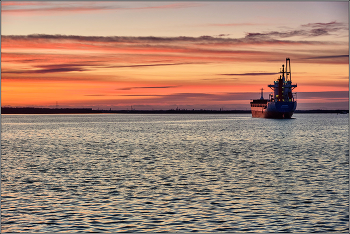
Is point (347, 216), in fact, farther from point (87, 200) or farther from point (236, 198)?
point (87, 200)

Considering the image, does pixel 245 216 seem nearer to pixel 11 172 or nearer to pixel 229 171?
pixel 229 171

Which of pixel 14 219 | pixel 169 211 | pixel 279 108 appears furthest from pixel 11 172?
pixel 279 108

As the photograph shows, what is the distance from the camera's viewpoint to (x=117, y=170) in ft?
121

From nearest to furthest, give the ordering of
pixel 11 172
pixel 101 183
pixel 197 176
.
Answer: pixel 101 183 → pixel 197 176 → pixel 11 172

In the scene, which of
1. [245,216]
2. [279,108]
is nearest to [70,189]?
[245,216]

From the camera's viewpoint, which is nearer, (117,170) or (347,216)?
→ (347,216)

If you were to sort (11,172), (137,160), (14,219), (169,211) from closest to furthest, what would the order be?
(14,219)
(169,211)
(11,172)
(137,160)

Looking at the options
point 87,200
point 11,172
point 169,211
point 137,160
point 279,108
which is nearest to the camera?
point 169,211

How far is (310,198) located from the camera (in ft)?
79.5

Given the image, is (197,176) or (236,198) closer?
(236,198)

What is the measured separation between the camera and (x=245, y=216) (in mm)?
20203

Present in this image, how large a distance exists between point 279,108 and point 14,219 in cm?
17577

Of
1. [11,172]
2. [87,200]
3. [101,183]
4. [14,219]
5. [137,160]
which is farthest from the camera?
[137,160]

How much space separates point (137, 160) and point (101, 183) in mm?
15195
